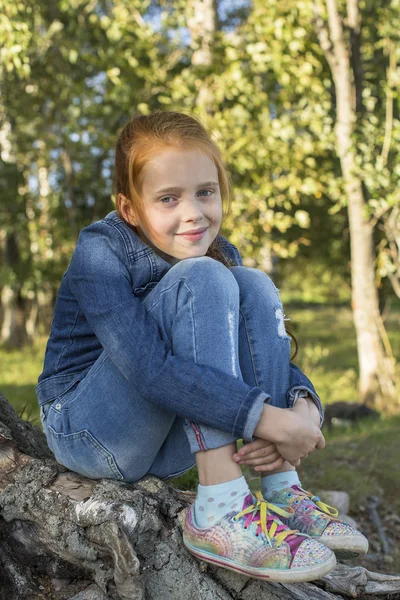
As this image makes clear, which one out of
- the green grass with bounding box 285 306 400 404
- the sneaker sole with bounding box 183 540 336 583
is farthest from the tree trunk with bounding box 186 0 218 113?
the sneaker sole with bounding box 183 540 336 583

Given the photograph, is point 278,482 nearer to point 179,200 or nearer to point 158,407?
point 158,407

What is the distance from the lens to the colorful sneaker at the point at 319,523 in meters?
1.98

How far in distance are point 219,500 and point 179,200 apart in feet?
3.02

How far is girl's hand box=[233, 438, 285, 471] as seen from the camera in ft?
6.40

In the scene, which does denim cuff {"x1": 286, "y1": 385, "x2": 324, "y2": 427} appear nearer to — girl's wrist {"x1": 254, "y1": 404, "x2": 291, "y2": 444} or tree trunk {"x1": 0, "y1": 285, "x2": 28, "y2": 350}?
girl's wrist {"x1": 254, "y1": 404, "x2": 291, "y2": 444}

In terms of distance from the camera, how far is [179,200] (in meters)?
2.21

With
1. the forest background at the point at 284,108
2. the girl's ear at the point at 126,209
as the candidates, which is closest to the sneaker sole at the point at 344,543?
the girl's ear at the point at 126,209

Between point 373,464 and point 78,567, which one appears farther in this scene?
point 373,464

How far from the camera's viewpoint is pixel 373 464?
451cm

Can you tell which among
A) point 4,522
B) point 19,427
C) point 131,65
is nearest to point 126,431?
point 4,522

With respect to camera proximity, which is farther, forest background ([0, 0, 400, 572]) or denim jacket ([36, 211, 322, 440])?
forest background ([0, 0, 400, 572])

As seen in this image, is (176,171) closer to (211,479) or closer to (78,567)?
(211,479)

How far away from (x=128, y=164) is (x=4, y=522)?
3.86ft

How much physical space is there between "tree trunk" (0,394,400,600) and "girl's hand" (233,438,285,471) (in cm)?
27
